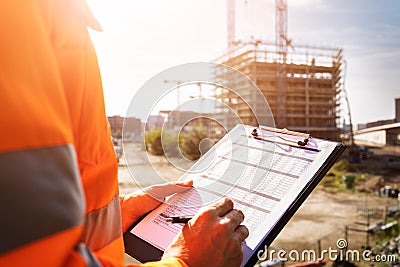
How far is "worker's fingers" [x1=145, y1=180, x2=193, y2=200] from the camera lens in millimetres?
715

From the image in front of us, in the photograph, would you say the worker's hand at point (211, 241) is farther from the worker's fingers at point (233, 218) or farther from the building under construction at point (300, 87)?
the building under construction at point (300, 87)

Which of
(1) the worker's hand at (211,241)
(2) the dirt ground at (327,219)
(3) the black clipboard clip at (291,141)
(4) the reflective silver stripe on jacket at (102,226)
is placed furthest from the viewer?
(2) the dirt ground at (327,219)

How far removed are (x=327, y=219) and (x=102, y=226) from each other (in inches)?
444

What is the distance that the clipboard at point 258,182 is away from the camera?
0.62m

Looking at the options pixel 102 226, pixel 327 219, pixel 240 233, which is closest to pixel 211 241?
pixel 240 233

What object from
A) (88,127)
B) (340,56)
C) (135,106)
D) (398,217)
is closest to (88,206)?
(88,127)

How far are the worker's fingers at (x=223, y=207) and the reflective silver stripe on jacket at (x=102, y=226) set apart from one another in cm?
17

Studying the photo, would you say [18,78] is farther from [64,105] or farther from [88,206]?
[88,206]

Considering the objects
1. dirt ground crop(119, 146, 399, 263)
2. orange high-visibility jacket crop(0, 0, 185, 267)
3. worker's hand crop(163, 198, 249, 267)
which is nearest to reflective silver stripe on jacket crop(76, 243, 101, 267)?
orange high-visibility jacket crop(0, 0, 185, 267)

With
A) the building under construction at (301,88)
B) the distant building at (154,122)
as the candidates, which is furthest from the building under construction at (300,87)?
the distant building at (154,122)

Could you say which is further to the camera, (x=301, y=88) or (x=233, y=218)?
(x=301, y=88)

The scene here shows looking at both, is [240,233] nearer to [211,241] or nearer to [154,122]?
[211,241]

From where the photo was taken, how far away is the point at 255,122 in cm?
78

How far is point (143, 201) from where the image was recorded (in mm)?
715
